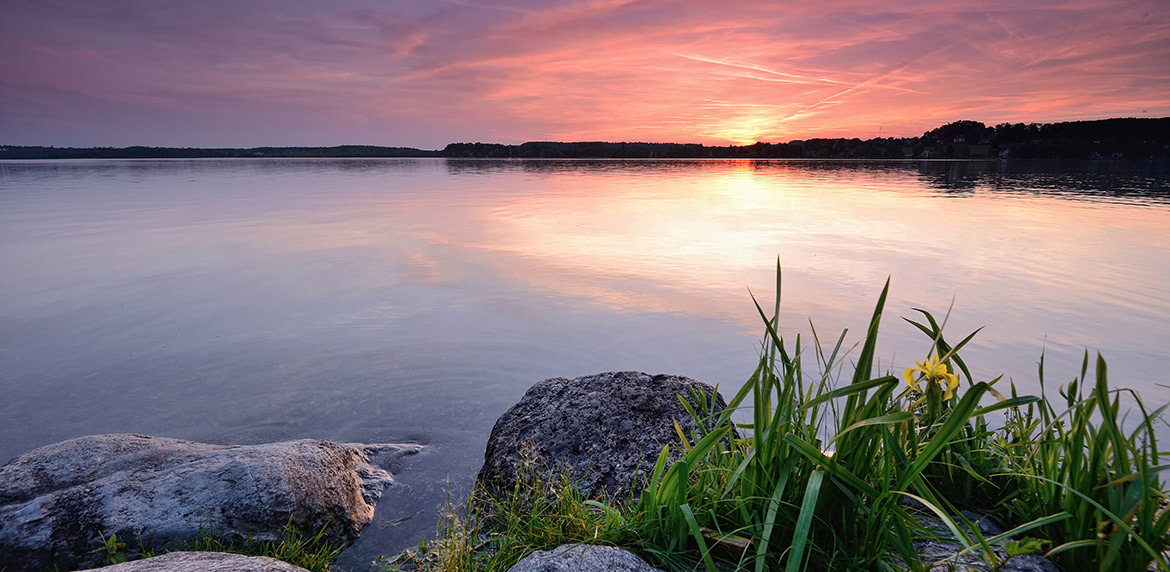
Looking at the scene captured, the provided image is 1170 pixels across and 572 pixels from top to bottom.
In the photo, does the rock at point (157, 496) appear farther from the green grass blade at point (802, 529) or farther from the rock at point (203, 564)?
the green grass blade at point (802, 529)

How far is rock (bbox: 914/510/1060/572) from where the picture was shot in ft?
6.22

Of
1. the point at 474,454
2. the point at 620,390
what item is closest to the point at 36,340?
the point at 474,454

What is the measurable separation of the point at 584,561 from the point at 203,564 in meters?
1.76

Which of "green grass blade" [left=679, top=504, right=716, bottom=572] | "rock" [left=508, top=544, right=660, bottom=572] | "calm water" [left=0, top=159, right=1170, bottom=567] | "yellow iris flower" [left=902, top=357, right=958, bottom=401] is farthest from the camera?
"calm water" [left=0, top=159, right=1170, bottom=567]

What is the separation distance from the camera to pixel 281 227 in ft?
62.8

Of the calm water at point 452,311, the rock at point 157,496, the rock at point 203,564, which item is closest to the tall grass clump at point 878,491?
the rock at point 203,564

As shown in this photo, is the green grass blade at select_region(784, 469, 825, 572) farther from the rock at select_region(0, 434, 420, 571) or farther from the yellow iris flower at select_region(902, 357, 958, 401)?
the rock at select_region(0, 434, 420, 571)

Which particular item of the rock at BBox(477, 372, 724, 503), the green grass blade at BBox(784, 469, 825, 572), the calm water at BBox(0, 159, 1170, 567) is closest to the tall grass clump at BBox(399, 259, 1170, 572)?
the green grass blade at BBox(784, 469, 825, 572)

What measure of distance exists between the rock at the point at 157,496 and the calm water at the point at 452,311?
0.52 m

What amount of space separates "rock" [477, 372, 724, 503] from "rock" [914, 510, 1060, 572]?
1.68m

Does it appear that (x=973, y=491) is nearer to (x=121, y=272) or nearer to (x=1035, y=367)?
(x=1035, y=367)

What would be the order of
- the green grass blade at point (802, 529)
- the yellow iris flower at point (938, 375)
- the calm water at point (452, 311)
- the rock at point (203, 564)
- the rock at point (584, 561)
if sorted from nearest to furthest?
the green grass blade at point (802, 529), the rock at point (584, 561), the yellow iris flower at point (938, 375), the rock at point (203, 564), the calm water at point (452, 311)

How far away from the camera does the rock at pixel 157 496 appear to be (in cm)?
326

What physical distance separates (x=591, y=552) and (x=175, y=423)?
539 cm
